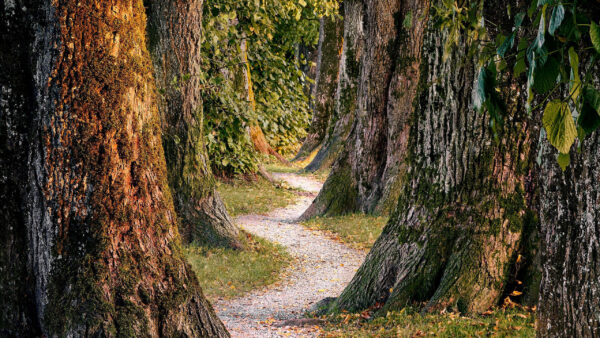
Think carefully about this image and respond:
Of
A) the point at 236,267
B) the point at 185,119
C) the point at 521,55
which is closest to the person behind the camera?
the point at 521,55

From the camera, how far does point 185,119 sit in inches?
336

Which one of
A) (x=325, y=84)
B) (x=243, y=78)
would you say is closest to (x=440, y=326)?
(x=243, y=78)

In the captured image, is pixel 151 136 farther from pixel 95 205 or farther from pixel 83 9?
pixel 83 9

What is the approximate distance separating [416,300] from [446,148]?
1.39m

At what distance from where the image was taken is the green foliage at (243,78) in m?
10.8

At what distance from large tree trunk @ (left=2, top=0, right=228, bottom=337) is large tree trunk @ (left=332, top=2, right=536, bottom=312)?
2.68 metres

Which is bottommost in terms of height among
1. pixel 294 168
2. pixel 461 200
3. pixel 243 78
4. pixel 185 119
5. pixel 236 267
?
pixel 236 267

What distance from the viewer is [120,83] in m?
3.46

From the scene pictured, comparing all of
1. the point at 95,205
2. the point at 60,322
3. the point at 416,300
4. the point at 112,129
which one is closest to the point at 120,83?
the point at 112,129

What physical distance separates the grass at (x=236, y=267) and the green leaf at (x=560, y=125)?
618 centimetres

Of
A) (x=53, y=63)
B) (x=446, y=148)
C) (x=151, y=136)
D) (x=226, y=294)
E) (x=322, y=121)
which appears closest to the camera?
(x=53, y=63)

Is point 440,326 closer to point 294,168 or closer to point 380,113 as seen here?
point 380,113

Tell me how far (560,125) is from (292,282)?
661 centimetres

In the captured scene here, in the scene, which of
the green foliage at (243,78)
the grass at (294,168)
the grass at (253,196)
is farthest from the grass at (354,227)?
the grass at (294,168)
